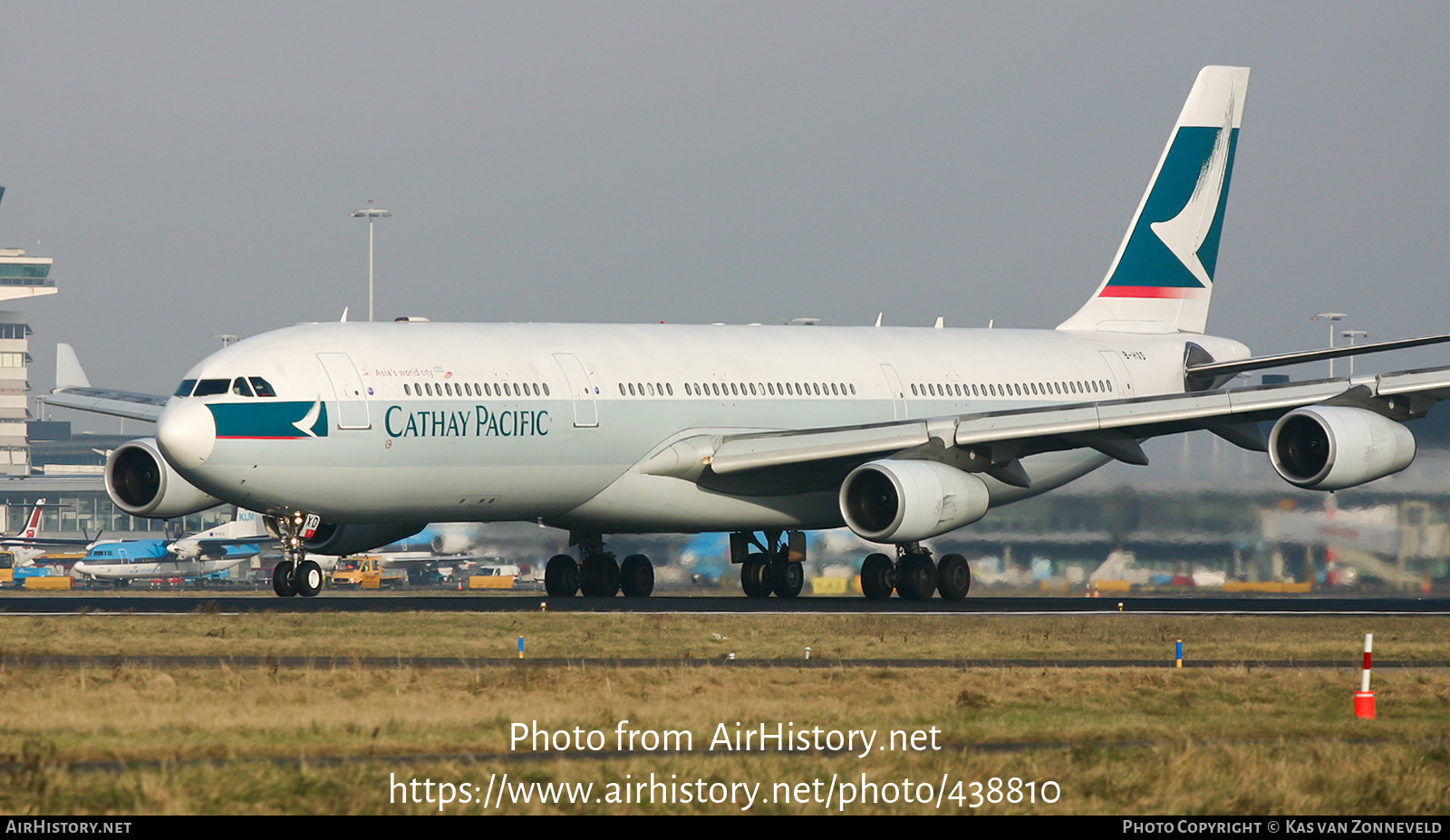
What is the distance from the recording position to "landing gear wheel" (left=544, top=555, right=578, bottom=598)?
1435 inches

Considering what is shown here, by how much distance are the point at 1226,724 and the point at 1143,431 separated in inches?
693

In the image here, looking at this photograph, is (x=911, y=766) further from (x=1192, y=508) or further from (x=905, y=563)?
(x=1192, y=508)

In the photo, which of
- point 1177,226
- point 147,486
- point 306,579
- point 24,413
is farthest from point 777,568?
point 24,413

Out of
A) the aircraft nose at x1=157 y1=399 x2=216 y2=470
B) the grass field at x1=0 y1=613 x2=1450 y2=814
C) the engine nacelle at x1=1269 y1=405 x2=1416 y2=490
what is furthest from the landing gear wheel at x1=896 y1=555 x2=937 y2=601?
the aircraft nose at x1=157 y1=399 x2=216 y2=470

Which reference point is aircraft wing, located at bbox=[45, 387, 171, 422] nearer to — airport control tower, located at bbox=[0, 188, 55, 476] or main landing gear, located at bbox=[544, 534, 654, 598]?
main landing gear, located at bbox=[544, 534, 654, 598]

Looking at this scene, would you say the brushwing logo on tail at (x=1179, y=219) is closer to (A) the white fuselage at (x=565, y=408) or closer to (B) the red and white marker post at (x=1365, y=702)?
(A) the white fuselage at (x=565, y=408)

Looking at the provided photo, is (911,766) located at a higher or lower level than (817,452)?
lower

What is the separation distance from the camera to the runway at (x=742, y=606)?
29.6 metres

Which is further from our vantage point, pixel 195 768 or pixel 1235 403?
pixel 1235 403

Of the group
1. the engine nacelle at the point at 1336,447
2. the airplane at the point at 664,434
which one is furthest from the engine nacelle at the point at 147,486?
the engine nacelle at the point at 1336,447

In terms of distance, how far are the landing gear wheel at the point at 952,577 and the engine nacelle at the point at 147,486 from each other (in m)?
12.5

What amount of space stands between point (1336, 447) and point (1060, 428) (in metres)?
4.34
